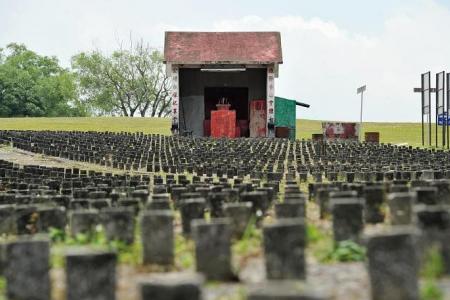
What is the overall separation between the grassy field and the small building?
8.48 metres

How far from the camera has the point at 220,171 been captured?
2064 cm

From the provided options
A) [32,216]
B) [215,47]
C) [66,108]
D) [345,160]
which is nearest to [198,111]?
[215,47]

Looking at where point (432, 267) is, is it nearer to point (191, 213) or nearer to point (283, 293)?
point (283, 293)

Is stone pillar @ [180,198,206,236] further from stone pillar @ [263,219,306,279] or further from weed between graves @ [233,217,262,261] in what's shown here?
stone pillar @ [263,219,306,279]

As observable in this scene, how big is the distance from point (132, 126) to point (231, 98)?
15013 millimetres

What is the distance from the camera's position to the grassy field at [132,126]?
57391mm

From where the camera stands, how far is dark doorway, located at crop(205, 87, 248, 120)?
4837 centimetres

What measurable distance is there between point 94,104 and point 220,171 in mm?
69431

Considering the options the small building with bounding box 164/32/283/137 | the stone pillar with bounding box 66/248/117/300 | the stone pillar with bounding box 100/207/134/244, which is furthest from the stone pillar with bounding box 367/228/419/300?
the small building with bounding box 164/32/283/137

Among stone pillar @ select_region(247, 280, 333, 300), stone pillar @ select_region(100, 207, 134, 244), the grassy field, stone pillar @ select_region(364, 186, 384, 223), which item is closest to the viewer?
stone pillar @ select_region(247, 280, 333, 300)

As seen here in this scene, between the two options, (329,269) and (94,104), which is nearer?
Result: (329,269)

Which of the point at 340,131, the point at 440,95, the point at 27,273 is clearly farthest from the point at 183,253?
the point at 340,131

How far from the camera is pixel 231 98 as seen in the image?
49.1 m

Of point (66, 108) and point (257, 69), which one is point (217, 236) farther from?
point (66, 108)
